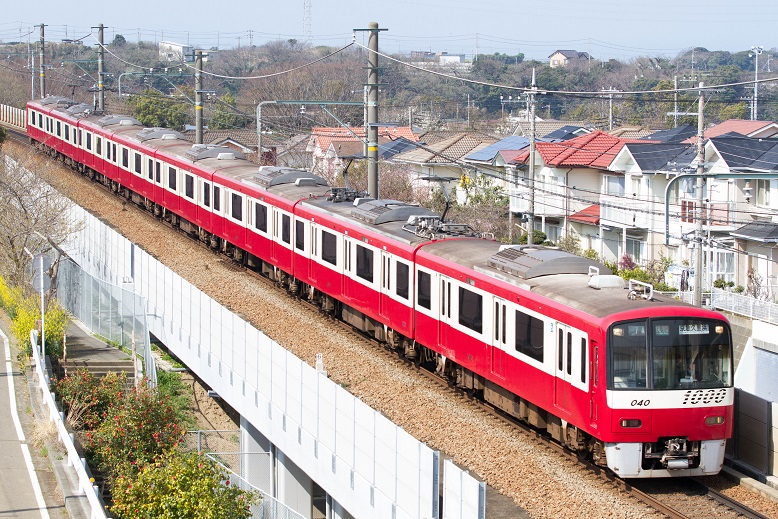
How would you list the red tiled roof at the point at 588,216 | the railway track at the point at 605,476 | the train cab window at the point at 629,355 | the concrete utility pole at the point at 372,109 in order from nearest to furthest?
the railway track at the point at 605,476 < the train cab window at the point at 629,355 < the concrete utility pole at the point at 372,109 < the red tiled roof at the point at 588,216

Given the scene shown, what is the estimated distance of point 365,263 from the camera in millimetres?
17328

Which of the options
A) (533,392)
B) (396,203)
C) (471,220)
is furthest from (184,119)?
(533,392)

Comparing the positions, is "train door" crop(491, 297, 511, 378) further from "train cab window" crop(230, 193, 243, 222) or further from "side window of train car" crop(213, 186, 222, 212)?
"side window of train car" crop(213, 186, 222, 212)

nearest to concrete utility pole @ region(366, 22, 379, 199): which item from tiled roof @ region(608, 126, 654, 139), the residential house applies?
tiled roof @ region(608, 126, 654, 139)

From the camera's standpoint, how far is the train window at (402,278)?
1584 cm

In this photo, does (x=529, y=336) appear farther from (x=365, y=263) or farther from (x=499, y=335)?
(x=365, y=263)

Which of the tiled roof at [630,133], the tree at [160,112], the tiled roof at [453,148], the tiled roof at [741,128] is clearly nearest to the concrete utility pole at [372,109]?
the tiled roof at [741,128]

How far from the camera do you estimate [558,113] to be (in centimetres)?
8744

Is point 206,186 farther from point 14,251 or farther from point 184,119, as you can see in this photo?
point 184,119

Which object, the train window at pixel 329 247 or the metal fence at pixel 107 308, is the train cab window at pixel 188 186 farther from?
the train window at pixel 329 247

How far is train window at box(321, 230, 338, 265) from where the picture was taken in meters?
18.5

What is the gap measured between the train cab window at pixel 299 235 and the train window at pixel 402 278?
4.14m

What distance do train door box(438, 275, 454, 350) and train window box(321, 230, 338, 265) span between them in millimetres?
4077

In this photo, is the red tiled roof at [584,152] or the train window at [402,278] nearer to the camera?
the train window at [402,278]
